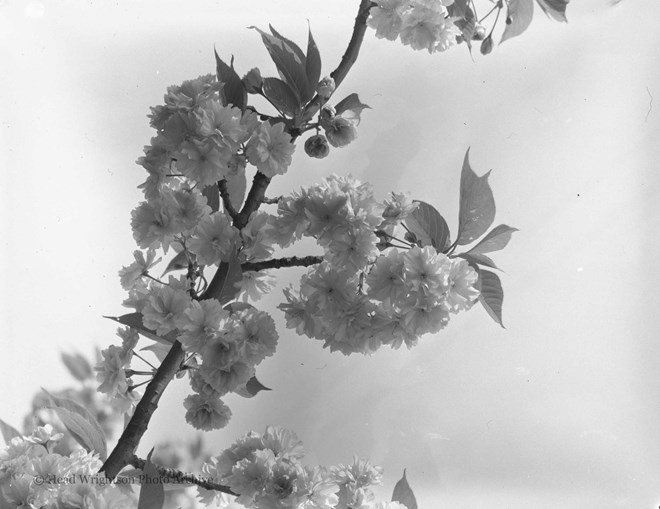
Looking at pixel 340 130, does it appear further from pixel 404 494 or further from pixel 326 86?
pixel 404 494

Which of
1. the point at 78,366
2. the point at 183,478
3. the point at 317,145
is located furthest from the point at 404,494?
the point at 78,366

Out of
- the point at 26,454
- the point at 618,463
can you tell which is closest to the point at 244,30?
the point at 26,454

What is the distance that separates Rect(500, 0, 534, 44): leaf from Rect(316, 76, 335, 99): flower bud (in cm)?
28

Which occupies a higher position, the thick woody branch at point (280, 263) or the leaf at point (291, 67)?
the leaf at point (291, 67)

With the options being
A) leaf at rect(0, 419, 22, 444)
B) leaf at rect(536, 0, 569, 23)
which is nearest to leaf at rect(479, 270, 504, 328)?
leaf at rect(536, 0, 569, 23)

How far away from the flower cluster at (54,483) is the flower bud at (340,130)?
27cm

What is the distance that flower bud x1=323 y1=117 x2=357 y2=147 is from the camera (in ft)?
1.63

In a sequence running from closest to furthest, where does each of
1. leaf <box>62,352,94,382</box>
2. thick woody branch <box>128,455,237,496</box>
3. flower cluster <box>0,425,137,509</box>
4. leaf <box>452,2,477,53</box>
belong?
1. flower cluster <box>0,425,137,509</box>
2. thick woody branch <box>128,455,237,496</box>
3. leaf <box>452,2,477,53</box>
4. leaf <box>62,352,94,382</box>

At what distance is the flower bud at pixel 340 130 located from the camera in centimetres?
50

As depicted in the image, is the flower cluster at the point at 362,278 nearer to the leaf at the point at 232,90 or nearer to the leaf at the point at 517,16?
the leaf at the point at 232,90

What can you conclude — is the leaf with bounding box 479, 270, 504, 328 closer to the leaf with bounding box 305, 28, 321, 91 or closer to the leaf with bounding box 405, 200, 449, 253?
the leaf with bounding box 405, 200, 449, 253

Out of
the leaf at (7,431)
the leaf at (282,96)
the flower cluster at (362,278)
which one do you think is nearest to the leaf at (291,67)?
the leaf at (282,96)

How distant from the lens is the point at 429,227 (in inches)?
19.0

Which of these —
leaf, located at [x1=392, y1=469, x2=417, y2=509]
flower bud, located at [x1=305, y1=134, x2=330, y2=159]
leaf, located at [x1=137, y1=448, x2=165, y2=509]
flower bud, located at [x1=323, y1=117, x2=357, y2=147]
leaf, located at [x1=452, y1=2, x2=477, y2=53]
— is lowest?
leaf, located at [x1=137, y1=448, x2=165, y2=509]
